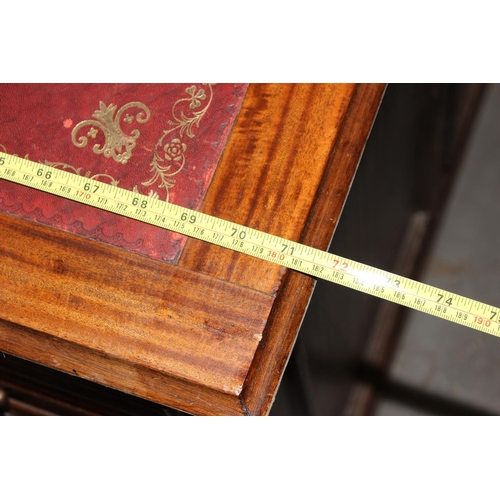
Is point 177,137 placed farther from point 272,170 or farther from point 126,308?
point 126,308

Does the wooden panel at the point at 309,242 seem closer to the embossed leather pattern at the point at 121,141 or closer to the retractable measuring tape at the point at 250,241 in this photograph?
the retractable measuring tape at the point at 250,241

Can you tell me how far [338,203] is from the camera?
1332 millimetres

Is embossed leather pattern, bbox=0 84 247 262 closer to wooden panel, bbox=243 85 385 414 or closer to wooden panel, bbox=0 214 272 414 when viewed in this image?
wooden panel, bbox=0 214 272 414

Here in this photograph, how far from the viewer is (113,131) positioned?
1.38 m

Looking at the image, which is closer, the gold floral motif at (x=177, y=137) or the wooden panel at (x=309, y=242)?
the wooden panel at (x=309, y=242)

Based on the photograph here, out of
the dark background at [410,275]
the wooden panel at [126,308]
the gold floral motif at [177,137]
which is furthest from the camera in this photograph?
the dark background at [410,275]

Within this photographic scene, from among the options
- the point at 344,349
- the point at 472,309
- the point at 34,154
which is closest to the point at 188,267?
the point at 34,154

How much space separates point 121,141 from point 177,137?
5.3 inches

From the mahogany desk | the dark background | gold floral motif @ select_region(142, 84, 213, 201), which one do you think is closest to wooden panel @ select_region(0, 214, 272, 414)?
the mahogany desk

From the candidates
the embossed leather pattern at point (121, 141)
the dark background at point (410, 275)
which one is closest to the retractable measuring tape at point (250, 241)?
the embossed leather pattern at point (121, 141)

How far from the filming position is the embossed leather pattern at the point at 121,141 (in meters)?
1.32

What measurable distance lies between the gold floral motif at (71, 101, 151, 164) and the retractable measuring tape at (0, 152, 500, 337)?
83 millimetres

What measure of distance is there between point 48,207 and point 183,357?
476 mm

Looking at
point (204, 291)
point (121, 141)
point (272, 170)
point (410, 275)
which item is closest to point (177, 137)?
point (121, 141)
